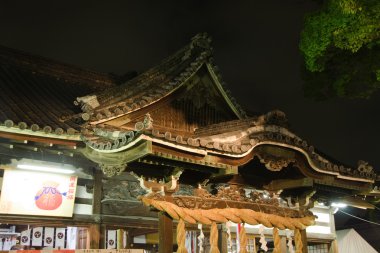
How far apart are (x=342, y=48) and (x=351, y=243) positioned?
471 inches

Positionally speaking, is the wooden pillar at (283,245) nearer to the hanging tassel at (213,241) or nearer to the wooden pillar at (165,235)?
the hanging tassel at (213,241)

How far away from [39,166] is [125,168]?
300 centimetres

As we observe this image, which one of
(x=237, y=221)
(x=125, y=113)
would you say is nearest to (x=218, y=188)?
(x=237, y=221)

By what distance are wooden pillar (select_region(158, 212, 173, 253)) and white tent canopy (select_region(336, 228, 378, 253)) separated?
15148 millimetres

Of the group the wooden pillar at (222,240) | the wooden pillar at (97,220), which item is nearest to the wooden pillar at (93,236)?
the wooden pillar at (97,220)

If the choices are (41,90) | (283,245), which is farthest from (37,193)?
(283,245)

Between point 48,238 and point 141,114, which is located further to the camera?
point 48,238

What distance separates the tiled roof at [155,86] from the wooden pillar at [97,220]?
1.99 m

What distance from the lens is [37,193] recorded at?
930cm

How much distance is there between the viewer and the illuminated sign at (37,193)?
29.4 feet

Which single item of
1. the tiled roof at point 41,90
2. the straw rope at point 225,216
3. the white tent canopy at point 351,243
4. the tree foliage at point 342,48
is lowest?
the white tent canopy at point 351,243

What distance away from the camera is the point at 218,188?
8844 mm

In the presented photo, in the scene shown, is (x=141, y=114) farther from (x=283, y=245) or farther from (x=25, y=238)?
(x=25, y=238)

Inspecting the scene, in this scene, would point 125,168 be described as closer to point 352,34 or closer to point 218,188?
point 218,188
